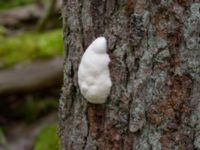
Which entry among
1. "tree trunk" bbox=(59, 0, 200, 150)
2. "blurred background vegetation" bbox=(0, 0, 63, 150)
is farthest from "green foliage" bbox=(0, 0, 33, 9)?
"tree trunk" bbox=(59, 0, 200, 150)

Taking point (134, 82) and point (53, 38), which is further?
point (53, 38)

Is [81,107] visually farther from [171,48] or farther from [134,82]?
[171,48]

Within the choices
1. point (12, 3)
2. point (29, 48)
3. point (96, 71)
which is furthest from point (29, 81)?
point (96, 71)

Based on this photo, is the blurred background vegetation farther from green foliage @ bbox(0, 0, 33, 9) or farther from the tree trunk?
the tree trunk

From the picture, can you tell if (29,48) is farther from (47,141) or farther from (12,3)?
(47,141)

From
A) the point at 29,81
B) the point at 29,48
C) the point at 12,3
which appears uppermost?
the point at 12,3

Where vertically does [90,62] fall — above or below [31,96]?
above

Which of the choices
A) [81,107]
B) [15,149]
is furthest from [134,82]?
[15,149]
